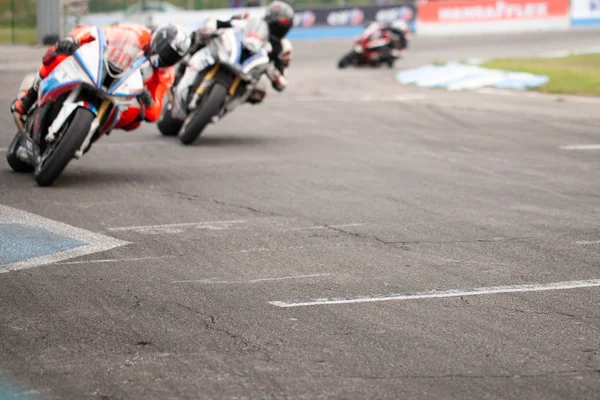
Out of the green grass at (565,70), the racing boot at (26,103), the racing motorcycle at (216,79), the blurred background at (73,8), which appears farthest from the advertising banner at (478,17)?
the racing boot at (26,103)

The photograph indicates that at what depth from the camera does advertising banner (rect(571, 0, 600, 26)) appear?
47.6m

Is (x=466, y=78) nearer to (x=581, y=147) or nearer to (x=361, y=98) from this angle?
(x=361, y=98)

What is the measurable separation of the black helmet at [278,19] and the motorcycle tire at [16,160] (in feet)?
15.5

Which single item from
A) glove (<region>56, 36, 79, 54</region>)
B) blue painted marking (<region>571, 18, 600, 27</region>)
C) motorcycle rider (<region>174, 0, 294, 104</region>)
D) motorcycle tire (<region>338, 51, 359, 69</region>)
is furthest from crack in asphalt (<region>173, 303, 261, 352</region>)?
blue painted marking (<region>571, 18, 600, 27</region>)

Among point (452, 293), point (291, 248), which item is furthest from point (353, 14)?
point (452, 293)

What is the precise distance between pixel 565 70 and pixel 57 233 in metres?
19.1

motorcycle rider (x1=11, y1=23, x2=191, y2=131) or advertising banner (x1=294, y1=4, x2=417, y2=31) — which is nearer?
motorcycle rider (x1=11, y1=23, x2=191, y2=131)

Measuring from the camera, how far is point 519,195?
10961 mm

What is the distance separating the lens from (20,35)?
3625 centimetres

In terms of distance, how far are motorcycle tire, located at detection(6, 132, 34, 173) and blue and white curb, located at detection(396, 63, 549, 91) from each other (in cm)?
1328

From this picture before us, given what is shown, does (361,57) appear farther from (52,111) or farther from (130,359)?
(130,359)

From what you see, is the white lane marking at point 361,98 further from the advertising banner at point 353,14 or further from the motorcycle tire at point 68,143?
the advertising banner at point 353,14

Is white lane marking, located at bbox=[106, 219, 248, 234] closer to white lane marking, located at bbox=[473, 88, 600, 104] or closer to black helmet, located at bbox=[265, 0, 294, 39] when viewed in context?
black helmet, located at bbox=[265, 0, 294, 39]

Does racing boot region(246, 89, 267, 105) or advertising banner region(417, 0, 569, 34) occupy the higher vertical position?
racing boot region(246, 89, 267, 105)
